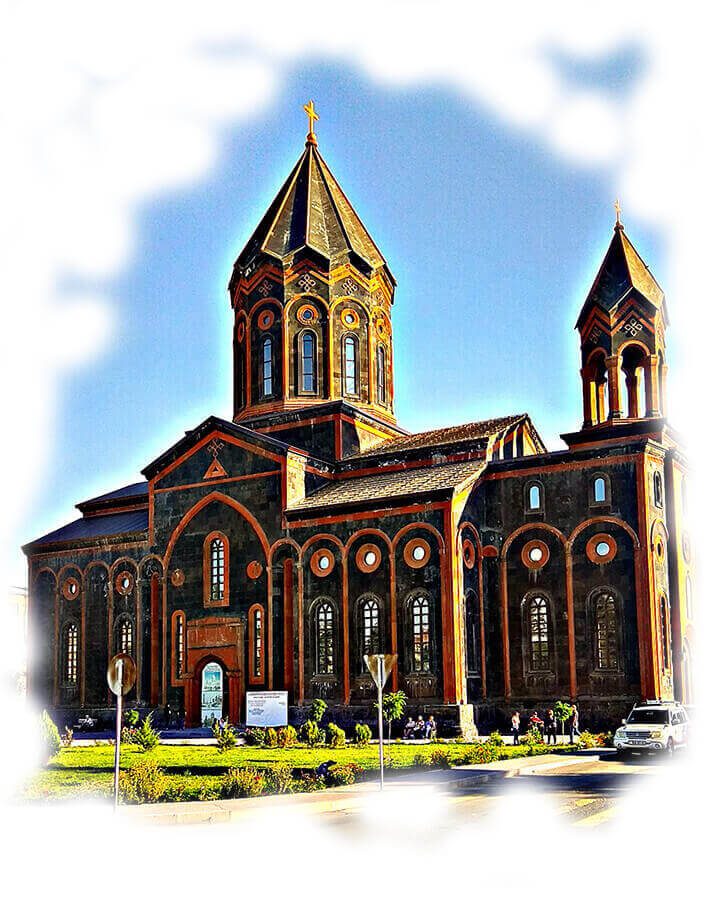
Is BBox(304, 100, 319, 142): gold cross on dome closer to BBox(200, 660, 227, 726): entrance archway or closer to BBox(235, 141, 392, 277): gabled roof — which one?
BBox(235, 141, 392, 277): gabled roof

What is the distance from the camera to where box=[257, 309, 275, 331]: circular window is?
46.8 m

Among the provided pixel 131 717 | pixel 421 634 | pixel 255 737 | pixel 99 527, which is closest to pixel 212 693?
pixel 131 717

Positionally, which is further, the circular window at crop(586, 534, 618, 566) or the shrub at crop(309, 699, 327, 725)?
the circular window at crop(586, 534, 618, 566)

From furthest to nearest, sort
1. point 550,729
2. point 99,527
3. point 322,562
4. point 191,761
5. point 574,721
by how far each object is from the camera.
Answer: point 99,527 < point 322,562 < point 574,721 < point 550,729 < point 191,761

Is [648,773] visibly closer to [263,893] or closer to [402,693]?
[402,693]

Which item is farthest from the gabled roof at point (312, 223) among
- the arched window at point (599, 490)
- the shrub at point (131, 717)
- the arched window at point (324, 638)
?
the shrub at point (131, 717)

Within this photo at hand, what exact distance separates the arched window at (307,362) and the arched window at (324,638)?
10251 mm

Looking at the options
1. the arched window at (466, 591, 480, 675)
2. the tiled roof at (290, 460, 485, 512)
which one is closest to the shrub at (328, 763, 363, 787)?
the arched window at (466, 591, 480, 675)

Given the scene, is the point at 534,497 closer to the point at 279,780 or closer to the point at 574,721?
the point at 574,721

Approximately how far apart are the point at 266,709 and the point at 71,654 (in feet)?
49.4

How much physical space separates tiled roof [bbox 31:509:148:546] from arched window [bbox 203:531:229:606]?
4389mm

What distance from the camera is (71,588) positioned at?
49.5 m

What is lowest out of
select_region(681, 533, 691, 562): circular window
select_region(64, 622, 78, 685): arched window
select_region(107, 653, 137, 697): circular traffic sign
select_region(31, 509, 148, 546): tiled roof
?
select_region(64, 622, 78, 685): arched window

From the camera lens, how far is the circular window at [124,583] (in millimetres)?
47094
